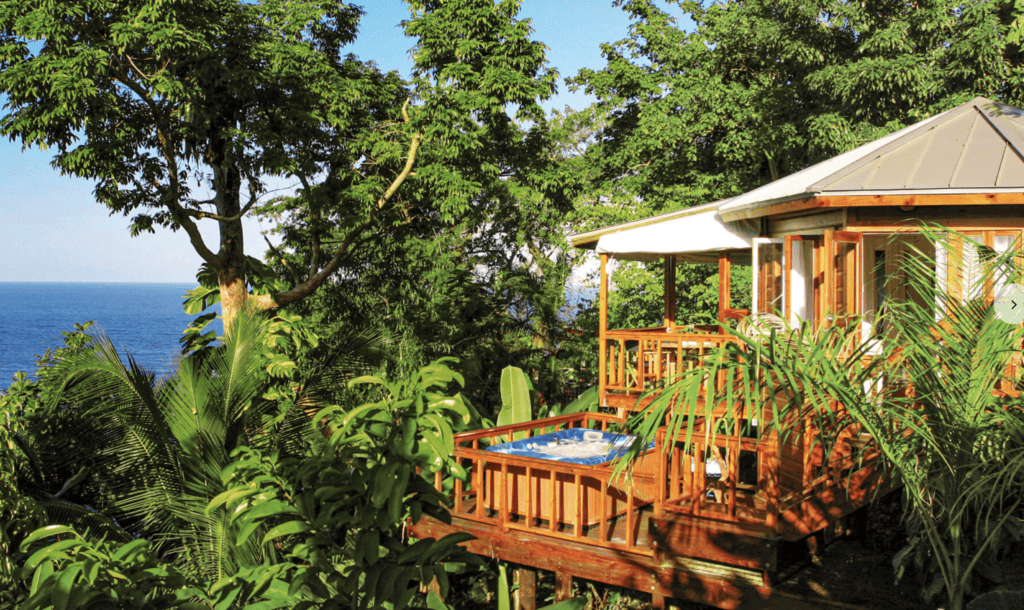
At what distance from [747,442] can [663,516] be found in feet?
3.09

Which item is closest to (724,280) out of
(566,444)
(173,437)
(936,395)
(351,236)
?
(566,444)

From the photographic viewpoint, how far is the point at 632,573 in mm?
6480

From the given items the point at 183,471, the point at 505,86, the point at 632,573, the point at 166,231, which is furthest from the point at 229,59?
the point at 632,573

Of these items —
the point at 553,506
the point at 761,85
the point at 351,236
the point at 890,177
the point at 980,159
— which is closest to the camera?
the point at 553,506

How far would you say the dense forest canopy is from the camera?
2.68m

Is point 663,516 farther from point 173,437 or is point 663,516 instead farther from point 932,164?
point 932,164

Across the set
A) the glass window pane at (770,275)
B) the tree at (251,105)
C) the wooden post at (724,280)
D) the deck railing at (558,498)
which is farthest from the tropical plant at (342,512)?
the tree at (251,105)

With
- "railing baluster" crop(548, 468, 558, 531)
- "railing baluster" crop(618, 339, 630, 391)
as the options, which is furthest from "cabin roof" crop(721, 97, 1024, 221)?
"railing baluster" crop(548, 468, 558, 531)

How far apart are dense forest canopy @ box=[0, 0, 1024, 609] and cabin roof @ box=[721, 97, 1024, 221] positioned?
1.49 metres

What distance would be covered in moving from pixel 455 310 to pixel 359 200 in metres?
4.73

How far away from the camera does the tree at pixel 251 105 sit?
35.1 feet

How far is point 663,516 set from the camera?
6.33 metres

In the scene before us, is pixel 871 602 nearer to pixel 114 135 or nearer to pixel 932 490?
pixel 932 490

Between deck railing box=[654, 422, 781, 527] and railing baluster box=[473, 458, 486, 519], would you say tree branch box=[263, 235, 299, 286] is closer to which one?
railing baluster box=[473, 458, 486, 519]
